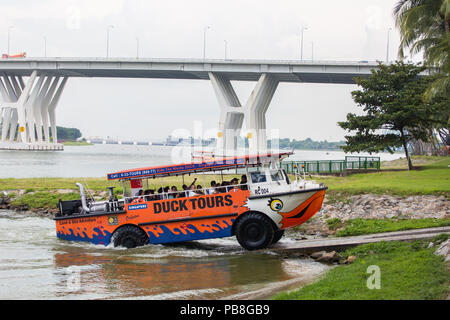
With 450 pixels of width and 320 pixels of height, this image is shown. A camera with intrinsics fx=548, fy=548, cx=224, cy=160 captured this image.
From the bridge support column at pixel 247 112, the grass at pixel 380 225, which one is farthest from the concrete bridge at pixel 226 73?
the grass at pixel 380 225

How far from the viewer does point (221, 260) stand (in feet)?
47.4

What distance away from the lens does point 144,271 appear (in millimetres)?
13250

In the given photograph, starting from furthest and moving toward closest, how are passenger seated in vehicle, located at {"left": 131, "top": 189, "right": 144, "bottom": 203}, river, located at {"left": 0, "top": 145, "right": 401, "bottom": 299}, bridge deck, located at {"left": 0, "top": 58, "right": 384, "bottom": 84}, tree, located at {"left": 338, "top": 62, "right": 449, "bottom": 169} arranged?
bridge deck, located at {"left": 0, "top": 58, "right": 384, "bottom": 84}
tree, located at {"left": 338, "top": 62, "right": 449, "bottom": 169}
passenger seated in vehicle, located at {"left": 131, "top": 189, "right": 144, "bottom": 203}
river, located at {"left": 0, "top": 145, "right": 401, "bottom": 299}

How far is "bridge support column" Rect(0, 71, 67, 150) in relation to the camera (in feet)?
343

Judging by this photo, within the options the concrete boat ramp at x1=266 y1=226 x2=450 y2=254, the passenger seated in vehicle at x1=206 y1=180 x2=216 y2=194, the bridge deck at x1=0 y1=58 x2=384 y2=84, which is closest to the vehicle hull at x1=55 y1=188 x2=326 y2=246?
the passenger seated in vehicle at x1=206 y1=180 x2=216 y2=194

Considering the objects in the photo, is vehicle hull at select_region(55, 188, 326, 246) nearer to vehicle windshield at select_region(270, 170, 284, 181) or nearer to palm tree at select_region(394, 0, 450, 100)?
vehicle windshield at select_region(270, 170, 284, 181)

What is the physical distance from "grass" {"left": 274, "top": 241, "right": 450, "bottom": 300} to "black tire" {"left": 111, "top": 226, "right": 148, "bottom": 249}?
6.38 meters

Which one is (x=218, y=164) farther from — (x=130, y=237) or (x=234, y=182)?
(x=130, y=237)

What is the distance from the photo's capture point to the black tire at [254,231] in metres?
14.8

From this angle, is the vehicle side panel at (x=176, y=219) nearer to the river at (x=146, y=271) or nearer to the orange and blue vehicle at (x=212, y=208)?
the orange and blue vehicle at (x=212, y=208)

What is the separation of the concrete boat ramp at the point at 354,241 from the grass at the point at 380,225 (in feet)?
1.95

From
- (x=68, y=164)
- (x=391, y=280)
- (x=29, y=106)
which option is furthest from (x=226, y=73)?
(x=391, y=280)

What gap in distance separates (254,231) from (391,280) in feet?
18.4
